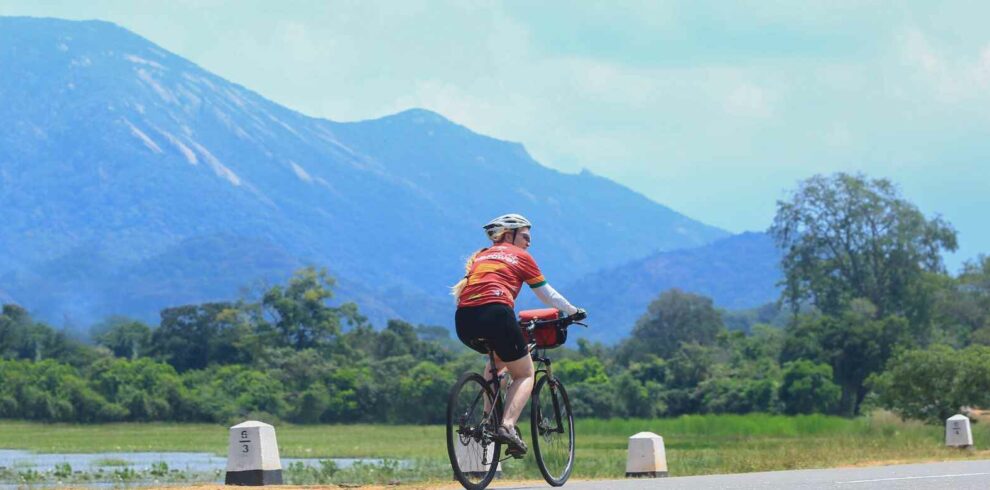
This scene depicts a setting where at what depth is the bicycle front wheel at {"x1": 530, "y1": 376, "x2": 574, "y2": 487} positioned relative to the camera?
43.7 ft

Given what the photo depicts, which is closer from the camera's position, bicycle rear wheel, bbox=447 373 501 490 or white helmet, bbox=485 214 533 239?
bicycle rear wheel, bbox=447 373 501 490

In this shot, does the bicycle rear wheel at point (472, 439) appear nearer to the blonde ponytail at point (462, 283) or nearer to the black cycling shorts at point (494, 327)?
Result: the black cycling shorts at point (494, 327)

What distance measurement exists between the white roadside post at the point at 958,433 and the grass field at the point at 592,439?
29 cm

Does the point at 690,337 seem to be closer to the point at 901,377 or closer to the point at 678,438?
the point at 678,438

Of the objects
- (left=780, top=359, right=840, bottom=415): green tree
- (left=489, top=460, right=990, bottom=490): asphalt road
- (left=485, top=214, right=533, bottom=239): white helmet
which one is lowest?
(left=489, top=460, right=990, bottom=490): asphalt road

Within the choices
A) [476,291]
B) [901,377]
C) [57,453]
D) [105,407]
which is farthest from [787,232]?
[476,291]

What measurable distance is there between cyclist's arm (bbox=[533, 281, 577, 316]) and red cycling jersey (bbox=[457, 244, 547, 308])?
2.0 inches

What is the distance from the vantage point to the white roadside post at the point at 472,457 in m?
12.5

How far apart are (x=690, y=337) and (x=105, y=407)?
197ft

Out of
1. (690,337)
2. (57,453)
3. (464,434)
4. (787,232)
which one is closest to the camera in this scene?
(464,434)

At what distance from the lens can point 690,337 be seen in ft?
393

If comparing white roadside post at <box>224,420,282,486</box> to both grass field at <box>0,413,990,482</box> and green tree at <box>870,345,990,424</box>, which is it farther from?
green tree at <box>870,345,990,424</box>

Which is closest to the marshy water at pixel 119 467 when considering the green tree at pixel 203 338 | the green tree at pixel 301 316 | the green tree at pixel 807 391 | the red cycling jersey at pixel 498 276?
the red cycling jersey at pixel 498 276

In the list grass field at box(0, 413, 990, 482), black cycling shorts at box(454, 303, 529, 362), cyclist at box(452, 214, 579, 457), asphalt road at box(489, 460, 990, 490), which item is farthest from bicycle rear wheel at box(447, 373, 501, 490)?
grass field at box(0, 413, 990, 482)
